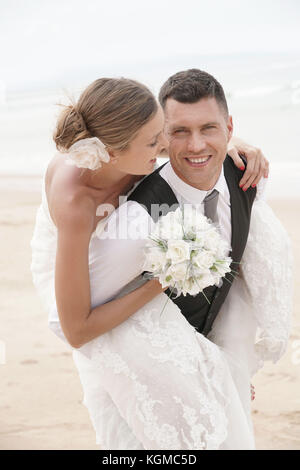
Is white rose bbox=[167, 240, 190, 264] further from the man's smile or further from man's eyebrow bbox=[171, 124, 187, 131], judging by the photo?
man's eyebrow bbox=[171, 124, 187, 131]

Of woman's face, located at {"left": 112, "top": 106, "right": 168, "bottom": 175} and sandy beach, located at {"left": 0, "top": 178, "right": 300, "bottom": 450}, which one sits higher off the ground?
woman's face, located at {"left": 112, "top": 106, "right": 168, "bottom": 175}

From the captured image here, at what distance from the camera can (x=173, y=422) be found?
3070 mm

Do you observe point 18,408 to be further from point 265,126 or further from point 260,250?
point 265,126

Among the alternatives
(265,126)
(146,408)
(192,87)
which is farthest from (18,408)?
(265,126)

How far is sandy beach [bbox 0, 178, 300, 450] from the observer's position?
473 cm

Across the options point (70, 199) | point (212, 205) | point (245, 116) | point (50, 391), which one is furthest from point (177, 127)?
point (245, 116)

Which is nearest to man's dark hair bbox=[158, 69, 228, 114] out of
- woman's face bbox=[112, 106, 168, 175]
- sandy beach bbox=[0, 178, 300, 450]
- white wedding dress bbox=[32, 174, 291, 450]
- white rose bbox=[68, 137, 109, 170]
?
woman's face bbox=[112, 106, 168, 175]

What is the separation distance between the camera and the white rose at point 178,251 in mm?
2797

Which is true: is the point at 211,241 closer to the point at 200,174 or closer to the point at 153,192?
the point at 153,192

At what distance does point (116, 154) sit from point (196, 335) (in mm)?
1004

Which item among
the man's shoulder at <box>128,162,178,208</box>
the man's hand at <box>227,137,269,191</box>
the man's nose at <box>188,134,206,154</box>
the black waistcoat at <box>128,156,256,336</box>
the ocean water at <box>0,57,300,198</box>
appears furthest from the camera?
the ocean water at <box>0,57,300,198</box>

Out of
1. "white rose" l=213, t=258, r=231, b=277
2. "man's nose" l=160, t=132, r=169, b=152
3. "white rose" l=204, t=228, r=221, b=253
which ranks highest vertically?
"man's nose" l=160, t=132, r=169, b=152

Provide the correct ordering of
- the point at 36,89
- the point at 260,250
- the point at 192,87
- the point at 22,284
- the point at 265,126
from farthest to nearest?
the point at 36,89
the point at 265,126
the point at 22,284
the point at 260,250
the point at 192,87

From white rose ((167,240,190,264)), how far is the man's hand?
0.83 metres
